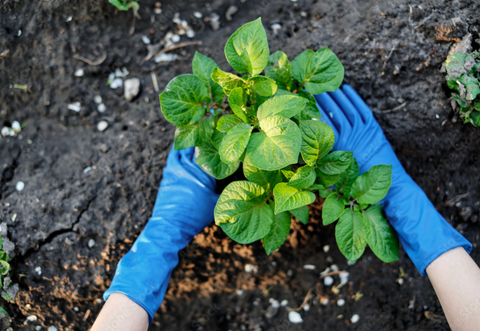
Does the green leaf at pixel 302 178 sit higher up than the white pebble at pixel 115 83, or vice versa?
the green leaf at pixel 302 178

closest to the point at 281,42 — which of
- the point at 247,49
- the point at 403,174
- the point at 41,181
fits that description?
the point at 247,49

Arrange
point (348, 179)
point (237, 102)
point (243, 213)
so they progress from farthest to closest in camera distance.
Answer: point (348, 179) < point (243, 213) < point (237, 102)

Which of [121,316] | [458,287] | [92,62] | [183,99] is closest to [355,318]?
[458,287]

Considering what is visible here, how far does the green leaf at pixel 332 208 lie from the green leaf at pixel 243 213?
25cm

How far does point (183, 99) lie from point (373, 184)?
97 cm

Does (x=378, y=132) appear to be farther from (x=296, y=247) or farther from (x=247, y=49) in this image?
(x=247, y=49)

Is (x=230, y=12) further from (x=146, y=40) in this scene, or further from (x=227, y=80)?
(x=227, y=80)

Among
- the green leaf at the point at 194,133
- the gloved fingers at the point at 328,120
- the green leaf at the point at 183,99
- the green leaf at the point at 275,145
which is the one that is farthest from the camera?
the gloved fingers at the point at 328,120

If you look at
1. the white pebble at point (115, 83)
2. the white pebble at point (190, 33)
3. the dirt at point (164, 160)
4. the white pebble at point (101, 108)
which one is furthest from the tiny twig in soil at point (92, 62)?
the white pebble at point (190, 33)

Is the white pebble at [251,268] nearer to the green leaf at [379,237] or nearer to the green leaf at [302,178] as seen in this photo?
the green leaf at [379,237]

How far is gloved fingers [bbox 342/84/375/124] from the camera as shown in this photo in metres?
2.00

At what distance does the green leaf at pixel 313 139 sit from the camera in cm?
127

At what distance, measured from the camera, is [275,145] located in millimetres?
1133

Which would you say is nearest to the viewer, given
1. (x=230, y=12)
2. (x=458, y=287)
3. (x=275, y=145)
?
(x=275, y=145)
